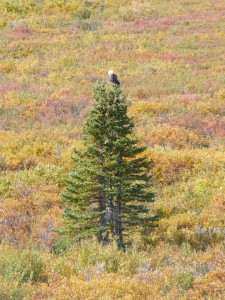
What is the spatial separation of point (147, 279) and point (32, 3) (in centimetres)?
3480

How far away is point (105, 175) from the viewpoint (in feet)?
30.1

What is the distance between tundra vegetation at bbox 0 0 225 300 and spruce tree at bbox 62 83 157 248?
58cm

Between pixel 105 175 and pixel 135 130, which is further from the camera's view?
pixel 135 130

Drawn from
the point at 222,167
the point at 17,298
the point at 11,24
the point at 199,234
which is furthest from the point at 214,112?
the point at 11,24

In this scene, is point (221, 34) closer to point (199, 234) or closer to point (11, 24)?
point (11, 24)

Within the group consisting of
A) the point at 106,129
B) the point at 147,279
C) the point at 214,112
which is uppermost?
the point at 106,129

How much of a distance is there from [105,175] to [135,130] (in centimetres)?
794

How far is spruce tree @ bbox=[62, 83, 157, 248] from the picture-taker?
9172 millimetres

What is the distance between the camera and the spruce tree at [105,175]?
9172 millimetres

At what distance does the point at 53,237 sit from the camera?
1004 centimetres

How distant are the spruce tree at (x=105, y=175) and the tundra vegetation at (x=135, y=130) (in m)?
0.58

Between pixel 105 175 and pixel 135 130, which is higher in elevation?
pixel 105 175

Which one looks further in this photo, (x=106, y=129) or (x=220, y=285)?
(x=106, y=129)

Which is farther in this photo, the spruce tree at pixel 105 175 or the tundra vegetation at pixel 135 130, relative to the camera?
the spruce tree at pixel 105 175
